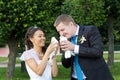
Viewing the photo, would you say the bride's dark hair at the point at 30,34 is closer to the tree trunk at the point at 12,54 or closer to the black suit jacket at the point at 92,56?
the black suit jacket at the point at 92,56

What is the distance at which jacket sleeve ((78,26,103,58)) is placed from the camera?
417 cm

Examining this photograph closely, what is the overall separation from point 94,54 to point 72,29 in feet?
1.14

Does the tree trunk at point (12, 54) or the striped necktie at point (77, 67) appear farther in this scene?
the tree trunk at point (12, 54)

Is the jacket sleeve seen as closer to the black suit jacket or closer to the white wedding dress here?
the black suit jacket

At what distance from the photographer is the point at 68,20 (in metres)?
4.17

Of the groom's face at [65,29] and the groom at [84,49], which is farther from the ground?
the groom's face at [65,29]

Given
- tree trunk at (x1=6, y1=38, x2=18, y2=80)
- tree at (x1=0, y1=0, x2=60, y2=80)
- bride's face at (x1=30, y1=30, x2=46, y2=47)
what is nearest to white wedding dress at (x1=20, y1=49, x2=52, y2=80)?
bride's face at (x1=30, y1=30, x2=46, y2=47)

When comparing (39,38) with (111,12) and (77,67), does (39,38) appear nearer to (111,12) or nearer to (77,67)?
(77,67)

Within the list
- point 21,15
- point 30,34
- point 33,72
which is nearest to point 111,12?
point 21,15

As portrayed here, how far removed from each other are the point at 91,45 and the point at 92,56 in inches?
4.8

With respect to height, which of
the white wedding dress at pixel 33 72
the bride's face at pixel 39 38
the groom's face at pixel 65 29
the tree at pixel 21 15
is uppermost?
the groom's face at pixel 65 29

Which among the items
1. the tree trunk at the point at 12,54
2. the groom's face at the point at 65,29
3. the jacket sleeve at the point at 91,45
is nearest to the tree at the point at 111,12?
the tree trunk at the point at 12,54

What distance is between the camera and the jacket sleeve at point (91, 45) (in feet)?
13.7

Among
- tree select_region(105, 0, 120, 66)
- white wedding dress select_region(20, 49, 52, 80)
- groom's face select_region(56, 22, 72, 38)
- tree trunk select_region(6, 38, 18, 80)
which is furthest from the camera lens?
tree select_region(105, 0, 120, 66)
